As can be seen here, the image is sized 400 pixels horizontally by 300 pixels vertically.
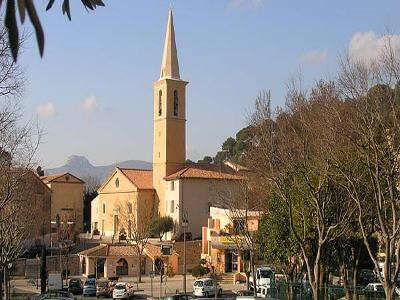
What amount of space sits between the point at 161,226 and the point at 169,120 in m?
14.1

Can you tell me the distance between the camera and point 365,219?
1069 inches

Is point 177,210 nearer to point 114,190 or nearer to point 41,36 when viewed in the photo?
point 114,190

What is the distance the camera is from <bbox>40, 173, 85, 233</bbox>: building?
9256 cm

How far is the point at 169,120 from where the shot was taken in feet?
262

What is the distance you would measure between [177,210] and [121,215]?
394 inches

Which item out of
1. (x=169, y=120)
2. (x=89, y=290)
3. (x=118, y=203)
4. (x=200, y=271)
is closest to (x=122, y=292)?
(x=89, y=290)

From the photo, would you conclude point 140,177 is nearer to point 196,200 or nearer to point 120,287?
point 196,200

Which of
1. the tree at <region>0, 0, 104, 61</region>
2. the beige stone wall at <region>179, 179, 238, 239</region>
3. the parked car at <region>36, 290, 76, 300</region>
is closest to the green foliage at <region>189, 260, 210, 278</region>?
the beige stone wall at <region>179, 179, 238, 239</region>

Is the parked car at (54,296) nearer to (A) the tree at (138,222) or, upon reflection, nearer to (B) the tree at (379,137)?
(B) the tree at (379,137)

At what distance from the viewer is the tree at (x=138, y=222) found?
63.2 m

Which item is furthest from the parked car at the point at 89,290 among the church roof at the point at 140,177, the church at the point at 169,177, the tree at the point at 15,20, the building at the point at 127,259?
the tree at the point at 15,20

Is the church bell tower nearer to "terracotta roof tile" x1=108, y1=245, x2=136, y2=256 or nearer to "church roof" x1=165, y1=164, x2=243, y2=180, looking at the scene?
"church roof" x1=165, y1=164, x2=243, y2=180

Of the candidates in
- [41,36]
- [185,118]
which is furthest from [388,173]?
[185,118]

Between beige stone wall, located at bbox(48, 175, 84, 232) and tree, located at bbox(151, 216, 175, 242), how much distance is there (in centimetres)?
2120
